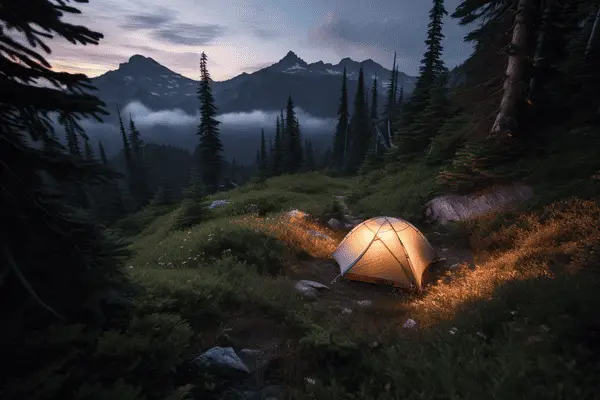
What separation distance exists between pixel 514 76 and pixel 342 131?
2202 inches

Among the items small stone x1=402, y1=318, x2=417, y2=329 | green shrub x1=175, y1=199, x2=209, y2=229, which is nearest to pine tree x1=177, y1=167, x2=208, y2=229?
green shrub x1=175, y1=199, x2=209, y2=229

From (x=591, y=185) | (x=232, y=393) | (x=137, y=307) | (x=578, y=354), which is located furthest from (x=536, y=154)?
(x=137, y=307)

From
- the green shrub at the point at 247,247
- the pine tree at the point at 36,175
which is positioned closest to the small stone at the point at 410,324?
the green shrub at the point at 247,247

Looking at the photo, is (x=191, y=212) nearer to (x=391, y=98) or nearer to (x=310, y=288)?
(x=310, y=288)

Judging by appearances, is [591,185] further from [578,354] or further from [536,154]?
[578,354]

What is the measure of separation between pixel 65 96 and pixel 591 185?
12.5 metres

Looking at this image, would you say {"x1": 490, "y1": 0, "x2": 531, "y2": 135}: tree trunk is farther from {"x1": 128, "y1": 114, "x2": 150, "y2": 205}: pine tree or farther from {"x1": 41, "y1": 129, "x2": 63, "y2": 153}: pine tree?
{"x1": 128, "y1": 114, "x2": 150, "y2": 205}: pine tree

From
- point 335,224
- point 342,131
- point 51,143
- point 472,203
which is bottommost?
point 335,224

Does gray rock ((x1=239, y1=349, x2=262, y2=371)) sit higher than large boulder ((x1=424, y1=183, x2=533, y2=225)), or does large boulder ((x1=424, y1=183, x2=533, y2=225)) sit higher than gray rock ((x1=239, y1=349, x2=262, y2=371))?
large boulder ((x1=424, y1=183, x2=533, y2=225))

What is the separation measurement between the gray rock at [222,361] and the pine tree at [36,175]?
1924 mm

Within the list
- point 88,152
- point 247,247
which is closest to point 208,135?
point 88,152

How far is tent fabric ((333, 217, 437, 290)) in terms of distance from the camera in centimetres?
914

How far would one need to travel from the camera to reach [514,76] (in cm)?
1173

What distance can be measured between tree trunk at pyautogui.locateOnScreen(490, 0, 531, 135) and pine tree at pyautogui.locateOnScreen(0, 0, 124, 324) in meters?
13.8
